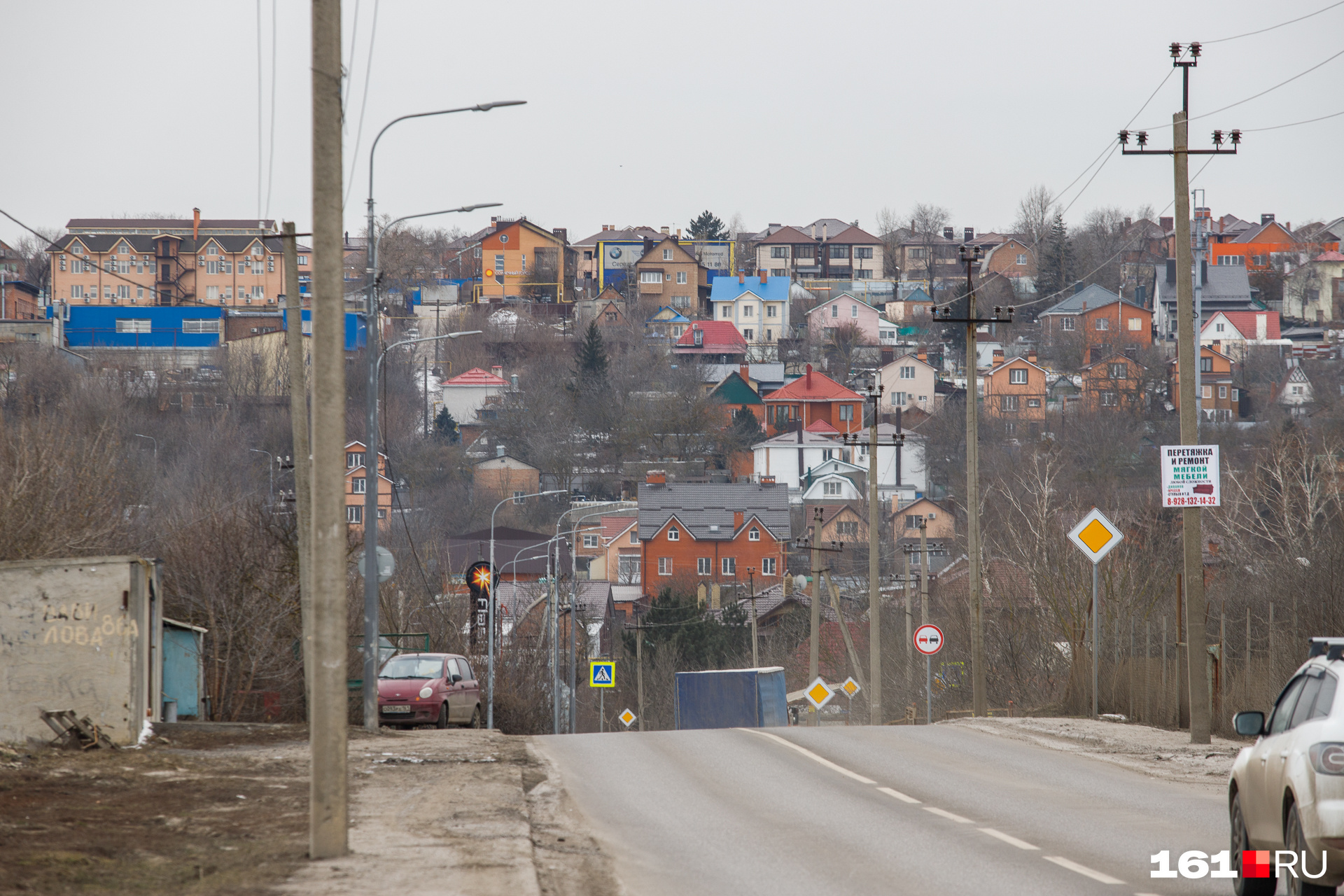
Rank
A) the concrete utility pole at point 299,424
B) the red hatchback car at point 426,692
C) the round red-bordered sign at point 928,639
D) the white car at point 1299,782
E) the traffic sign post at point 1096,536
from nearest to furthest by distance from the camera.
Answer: the white car at point 1299,782
the concrete utility pole at point 299,424
the traffic sign post at point 1096,536
the red hatchback car at point 426,692
the round red-bordered sign at point 928,639

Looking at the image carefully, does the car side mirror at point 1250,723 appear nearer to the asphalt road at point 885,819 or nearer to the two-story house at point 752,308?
the asphalt road at point 885,819

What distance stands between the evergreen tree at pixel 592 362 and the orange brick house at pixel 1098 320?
5049 cm

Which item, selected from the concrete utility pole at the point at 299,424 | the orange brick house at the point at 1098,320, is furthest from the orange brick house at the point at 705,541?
the concrete utility pole at the point at 299,424

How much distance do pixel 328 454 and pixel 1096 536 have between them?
613 inches

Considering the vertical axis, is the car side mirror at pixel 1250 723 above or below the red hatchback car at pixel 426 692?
above

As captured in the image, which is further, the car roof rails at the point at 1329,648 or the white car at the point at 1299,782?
the car roof rails at the point at 1329,648

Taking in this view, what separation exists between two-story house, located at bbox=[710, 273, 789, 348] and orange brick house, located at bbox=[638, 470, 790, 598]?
214 ft

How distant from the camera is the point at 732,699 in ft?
116

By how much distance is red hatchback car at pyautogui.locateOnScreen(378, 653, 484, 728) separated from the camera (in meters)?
23.7

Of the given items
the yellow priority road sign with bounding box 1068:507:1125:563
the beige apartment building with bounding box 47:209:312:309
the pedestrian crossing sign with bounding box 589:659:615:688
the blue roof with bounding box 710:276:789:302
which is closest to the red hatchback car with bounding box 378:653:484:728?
the yellow priority road sign with bounding box 1068:507:1125:563

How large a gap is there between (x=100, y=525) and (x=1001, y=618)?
3066cm

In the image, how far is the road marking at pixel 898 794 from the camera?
13125mm

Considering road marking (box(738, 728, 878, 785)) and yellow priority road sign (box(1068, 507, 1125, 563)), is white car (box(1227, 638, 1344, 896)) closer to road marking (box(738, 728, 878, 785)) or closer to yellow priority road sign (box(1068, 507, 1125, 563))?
road marking (box(738, 728, 878, 785))

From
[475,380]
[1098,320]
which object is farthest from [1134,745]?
[1098,320]
